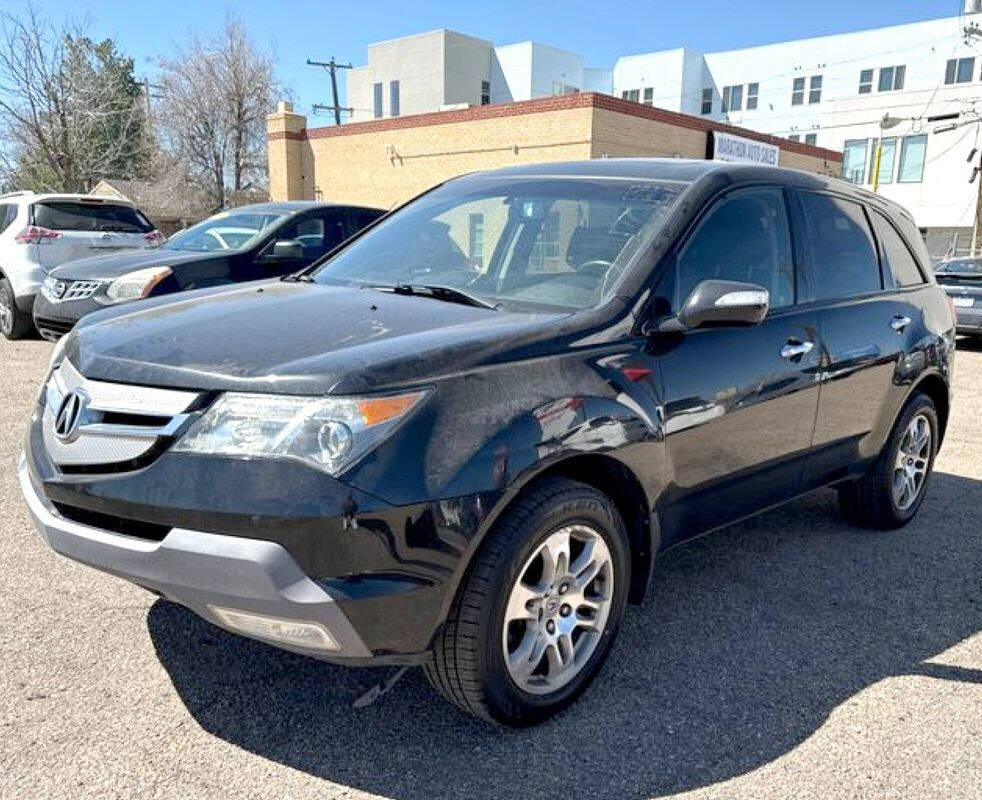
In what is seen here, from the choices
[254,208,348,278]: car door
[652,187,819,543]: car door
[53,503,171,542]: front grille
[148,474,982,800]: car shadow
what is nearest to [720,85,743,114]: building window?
[254,208,348,278]: car door

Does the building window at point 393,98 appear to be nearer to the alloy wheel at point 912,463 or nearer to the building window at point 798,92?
the building window at point 798,92

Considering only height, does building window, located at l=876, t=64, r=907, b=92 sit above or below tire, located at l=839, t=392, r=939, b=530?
above

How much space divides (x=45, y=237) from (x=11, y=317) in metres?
1.07

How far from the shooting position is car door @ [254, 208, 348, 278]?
322 inches

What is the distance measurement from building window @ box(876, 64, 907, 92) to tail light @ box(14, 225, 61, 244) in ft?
143

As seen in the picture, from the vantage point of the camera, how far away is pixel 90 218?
10.8m

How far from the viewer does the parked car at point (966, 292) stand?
41.9 feet

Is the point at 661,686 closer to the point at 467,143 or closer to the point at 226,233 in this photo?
the point at 226,233

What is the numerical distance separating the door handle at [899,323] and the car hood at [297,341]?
7.67 feet

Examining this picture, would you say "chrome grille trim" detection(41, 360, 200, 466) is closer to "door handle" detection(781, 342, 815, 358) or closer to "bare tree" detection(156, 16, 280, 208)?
"door handle" detection(781, 342, 815, 358)

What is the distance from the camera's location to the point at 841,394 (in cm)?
406

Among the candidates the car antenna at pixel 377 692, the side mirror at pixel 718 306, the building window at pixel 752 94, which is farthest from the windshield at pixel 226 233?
the building window at pixel 752 94

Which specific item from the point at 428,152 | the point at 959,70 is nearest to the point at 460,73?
the point at 959,70

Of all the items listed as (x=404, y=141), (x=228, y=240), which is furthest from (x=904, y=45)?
(x=228, y=240)
